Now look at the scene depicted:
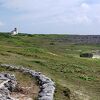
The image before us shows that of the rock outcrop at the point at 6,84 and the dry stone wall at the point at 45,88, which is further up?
the rock outcrop at the point at 6,84

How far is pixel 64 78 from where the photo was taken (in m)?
29.2

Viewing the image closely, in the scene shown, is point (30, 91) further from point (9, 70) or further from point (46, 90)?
Result: point (9, 70)

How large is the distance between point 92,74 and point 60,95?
11193 mm

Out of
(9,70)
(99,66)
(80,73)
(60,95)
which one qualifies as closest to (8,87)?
(60,95)

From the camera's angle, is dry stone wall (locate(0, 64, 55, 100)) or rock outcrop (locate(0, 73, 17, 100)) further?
rock outcrop (locate(0, 73, 17, 100))

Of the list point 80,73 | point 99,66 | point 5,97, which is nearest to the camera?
point 5,97

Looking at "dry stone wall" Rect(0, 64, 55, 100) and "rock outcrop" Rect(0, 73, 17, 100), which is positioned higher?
"rock outcrop" Rect(0, 73, 17, 100)

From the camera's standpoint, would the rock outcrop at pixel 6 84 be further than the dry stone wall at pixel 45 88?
Yes

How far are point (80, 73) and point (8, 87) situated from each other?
40.4ft

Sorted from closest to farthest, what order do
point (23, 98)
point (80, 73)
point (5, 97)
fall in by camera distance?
point (5, 97)
point (23, 98)
point (80, 73)

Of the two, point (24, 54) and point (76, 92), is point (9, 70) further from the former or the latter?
point (24, 54)

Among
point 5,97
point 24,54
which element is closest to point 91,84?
point 5,97

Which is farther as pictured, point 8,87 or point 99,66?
point 99,66

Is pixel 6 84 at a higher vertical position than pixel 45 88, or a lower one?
higher
